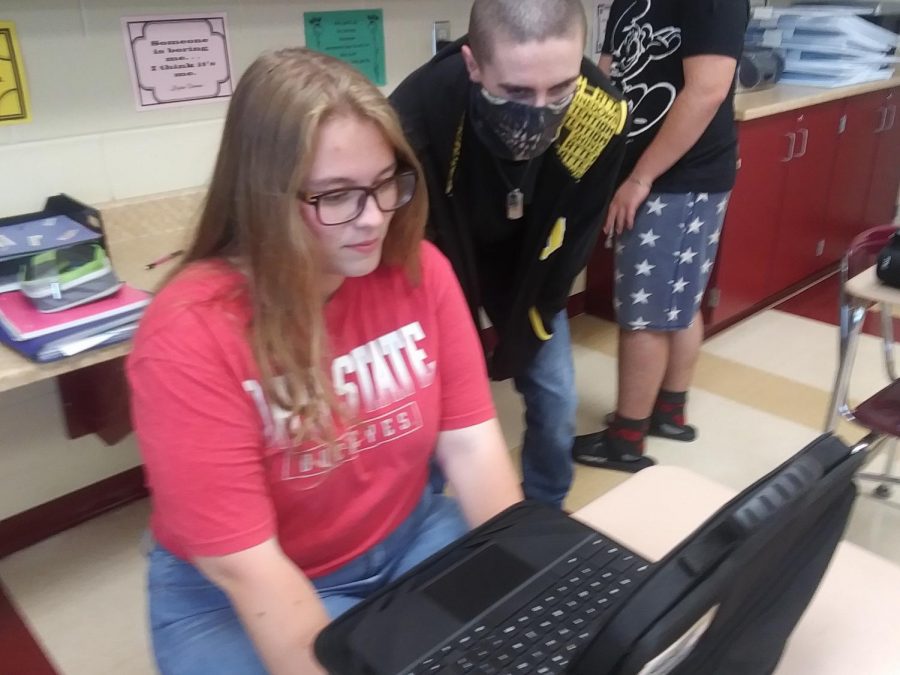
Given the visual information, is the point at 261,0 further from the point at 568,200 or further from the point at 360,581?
the point at 360,581

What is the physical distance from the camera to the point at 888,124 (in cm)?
344

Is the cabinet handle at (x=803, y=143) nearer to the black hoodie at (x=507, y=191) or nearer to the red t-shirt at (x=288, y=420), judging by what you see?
the black hoodie at (x=507, y=191)

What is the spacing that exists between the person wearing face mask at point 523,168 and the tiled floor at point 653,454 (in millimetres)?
502

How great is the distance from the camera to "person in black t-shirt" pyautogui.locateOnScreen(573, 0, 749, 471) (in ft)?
6.05

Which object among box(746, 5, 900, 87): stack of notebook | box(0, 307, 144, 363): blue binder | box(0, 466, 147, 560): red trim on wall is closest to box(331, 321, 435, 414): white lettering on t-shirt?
box(0, 307, 144, 363): blue binder

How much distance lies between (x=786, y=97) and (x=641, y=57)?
1.10 m

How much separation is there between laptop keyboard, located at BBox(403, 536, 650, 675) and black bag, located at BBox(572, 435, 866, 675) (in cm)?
10

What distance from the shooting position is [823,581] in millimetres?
862

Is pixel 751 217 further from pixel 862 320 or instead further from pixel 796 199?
pixel 862 320

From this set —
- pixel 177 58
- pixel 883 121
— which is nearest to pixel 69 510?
pixel 177 58

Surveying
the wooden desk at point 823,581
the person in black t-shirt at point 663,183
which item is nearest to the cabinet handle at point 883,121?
the person in black t-shirt at point 663,183

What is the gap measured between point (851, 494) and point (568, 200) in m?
1.03

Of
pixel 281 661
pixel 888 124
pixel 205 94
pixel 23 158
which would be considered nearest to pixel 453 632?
pixel 281 661

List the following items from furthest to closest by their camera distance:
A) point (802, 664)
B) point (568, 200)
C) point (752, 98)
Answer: point (752, 98)
point (568, 200)
point (802, 664)
